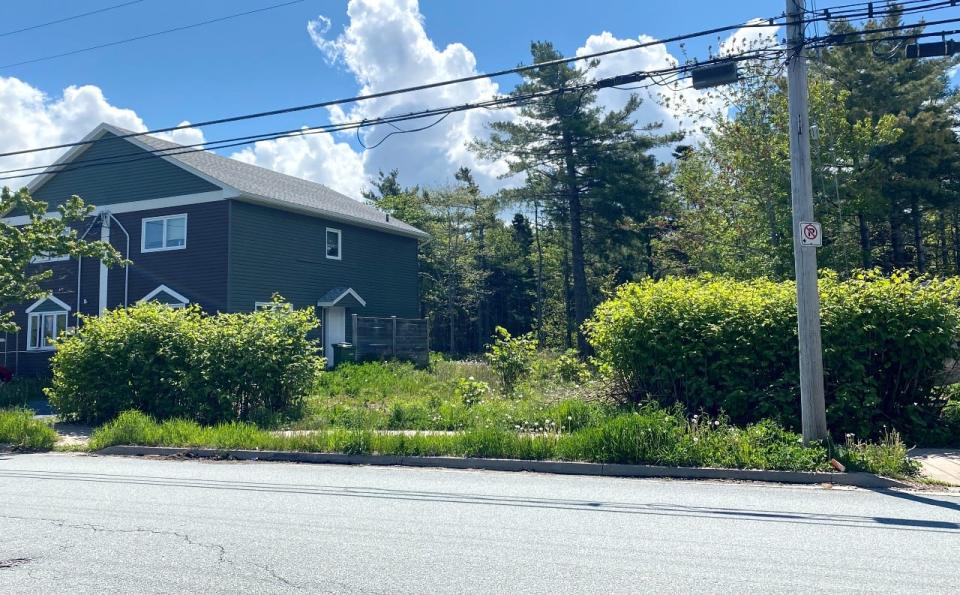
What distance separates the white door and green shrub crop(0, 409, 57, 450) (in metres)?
12.8

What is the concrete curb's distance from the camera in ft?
28.9

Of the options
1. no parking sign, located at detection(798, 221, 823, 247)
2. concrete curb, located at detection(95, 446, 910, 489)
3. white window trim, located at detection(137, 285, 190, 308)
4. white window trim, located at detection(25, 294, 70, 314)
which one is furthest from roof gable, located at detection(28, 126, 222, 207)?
no parking sign, located at detection(798, 221, 823, 247)

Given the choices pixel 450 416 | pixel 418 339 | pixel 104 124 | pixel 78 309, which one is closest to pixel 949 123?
pixel 418 339

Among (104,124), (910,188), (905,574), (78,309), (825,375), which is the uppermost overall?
(104,124)

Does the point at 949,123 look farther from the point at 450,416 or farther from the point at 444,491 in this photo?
the point at 444,491

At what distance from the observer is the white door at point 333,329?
2642 centimetres

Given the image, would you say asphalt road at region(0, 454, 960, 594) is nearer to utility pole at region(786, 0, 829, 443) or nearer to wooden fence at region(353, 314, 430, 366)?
utility pole at region(786, 0, 829, 443)

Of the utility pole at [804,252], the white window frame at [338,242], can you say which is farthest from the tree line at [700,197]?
the white window frame at [338,242]

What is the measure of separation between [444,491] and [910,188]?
2607cm

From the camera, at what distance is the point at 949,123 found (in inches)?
1130

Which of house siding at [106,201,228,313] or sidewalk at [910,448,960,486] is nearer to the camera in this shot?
sidewalk at [910,448,960,486]

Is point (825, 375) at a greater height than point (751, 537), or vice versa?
point (825, 375)

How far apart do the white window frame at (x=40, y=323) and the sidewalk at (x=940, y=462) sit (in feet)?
86.8

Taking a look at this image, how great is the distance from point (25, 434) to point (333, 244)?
1553cm
